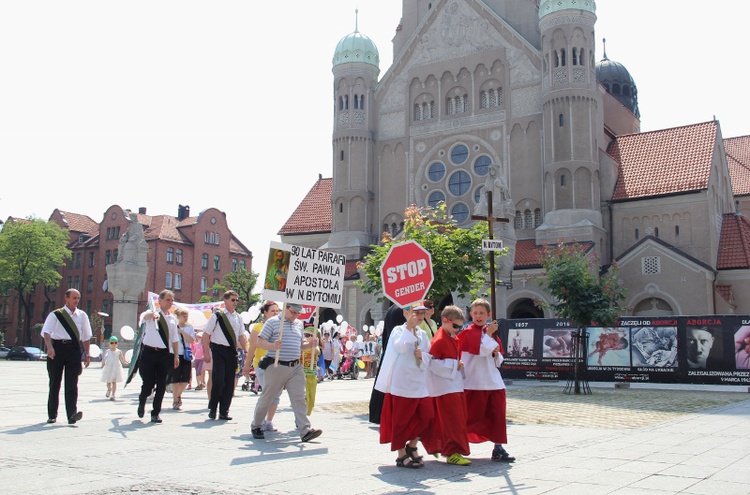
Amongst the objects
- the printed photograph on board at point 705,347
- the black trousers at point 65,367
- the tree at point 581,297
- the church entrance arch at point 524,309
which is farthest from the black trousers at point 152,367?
the church entrance arch at point 524,309

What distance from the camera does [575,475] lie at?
7281 millimetres

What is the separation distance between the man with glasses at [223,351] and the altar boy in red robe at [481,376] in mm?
4429

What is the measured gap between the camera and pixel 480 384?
8750 millimetres

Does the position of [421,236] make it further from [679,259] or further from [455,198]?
[455,198]

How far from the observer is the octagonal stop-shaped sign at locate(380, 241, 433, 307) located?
31.3 ft

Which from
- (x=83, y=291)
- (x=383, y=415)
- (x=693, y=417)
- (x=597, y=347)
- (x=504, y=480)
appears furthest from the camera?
(x=83, y=291)

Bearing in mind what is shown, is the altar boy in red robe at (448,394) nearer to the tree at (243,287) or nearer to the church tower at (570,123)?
the church tower at (570,123)

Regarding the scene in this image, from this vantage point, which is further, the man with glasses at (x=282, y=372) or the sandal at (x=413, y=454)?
the man with glasses at (x=282, y=372)

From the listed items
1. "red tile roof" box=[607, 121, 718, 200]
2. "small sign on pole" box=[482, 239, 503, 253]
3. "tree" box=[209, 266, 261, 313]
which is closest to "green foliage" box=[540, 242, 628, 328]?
"small sign on pole" box=[482, 239, 503, 253]

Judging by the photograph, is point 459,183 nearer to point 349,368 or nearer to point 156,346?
point 349,368

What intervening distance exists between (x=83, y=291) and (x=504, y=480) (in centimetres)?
7055

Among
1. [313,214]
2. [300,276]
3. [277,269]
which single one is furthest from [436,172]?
[277,269]

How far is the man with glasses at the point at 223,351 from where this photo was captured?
39.2 feet

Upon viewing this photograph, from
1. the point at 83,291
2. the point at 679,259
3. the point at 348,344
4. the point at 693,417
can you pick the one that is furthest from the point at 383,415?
the point at 83,291
